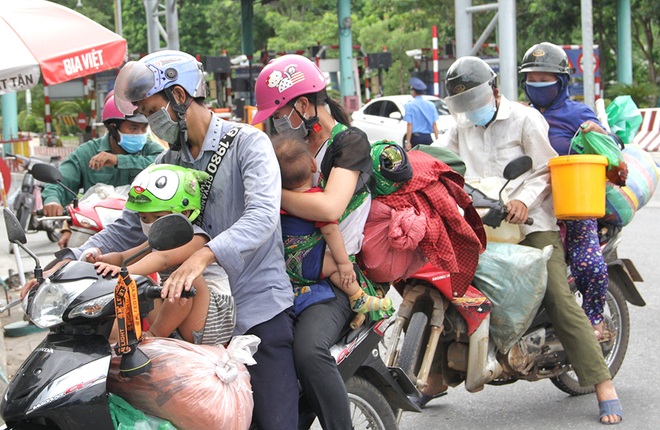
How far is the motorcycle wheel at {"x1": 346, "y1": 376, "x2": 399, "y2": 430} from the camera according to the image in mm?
3660

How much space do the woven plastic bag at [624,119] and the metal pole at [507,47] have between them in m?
7.31

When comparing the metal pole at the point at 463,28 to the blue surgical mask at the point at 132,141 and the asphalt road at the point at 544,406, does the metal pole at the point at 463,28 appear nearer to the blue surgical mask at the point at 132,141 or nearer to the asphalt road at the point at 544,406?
the asphalt road at the point at 544,406

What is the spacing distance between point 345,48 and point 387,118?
3.99 m

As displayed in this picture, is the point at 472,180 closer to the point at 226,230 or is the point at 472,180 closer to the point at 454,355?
the point at 454,355

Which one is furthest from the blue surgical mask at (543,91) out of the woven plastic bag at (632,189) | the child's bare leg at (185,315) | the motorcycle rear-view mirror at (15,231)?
the motorcycle rear-view mirror at (15,231)

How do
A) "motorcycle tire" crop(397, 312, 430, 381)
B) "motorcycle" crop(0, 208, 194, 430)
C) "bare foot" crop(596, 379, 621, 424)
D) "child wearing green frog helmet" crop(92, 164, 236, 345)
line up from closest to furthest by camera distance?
"motorcycle" crop(0, 208, 194, 430), "child wearing green frog helmet" crop(92, 164, 236, 345), "motorcycle tire" crop(397, 312, 430, 381), "bare foot" crop(596, 379, 621, 424)

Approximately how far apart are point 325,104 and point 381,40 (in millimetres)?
34829

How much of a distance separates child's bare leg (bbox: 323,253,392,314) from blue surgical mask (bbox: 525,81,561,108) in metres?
2.07

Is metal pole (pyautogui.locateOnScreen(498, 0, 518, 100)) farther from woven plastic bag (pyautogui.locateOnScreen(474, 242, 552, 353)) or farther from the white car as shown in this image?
woven plastic bag (pyautogui.locateOnScreen(474, 242, 552, 353))

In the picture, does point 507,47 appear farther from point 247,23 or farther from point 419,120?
point 247,23

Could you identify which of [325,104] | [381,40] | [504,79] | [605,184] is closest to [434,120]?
[504,79]

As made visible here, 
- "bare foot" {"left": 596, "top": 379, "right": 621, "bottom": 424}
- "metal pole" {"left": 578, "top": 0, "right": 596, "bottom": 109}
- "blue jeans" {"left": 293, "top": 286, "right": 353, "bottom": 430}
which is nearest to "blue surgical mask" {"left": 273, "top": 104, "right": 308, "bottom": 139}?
"blue jeans" {"left": 293, "top": 286, "right": 353, "bottom": 430}

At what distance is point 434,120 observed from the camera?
52.0 ft

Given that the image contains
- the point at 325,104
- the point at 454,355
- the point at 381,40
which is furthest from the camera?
the point at 381,40
